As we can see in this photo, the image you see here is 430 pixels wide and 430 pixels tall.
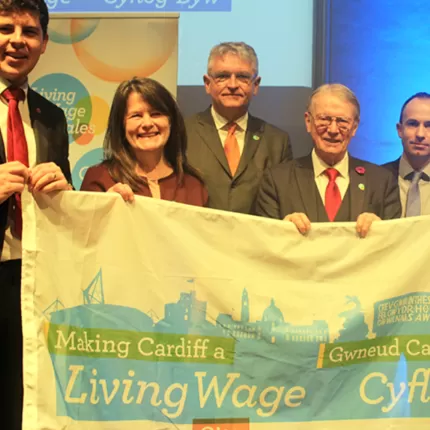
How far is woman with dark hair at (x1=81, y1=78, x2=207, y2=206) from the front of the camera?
9.51 ft

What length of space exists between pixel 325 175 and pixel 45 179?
1394 millimetres

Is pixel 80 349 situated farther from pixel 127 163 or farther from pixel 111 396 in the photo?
pixel 127 163

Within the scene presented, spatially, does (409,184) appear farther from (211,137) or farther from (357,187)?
(211,137)

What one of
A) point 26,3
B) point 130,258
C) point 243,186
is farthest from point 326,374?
point 26,3

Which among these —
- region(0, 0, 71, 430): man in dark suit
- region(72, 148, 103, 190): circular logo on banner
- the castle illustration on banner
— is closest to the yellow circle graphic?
region(72, 148, 103, 190): circular logo on banner

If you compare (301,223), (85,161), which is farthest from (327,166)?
(85,161)

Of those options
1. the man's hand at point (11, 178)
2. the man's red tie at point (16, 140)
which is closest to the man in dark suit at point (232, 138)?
the man's red tie at point (16, 140)

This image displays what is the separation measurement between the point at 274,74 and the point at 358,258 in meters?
2.50

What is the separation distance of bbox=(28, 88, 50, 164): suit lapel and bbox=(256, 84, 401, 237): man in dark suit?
1067 mm

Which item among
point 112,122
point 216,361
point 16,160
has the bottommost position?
point 216,361

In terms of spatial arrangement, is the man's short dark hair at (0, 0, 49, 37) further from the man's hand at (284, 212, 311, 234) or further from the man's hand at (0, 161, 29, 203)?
the man's hand at (284, 212, 311, 234)

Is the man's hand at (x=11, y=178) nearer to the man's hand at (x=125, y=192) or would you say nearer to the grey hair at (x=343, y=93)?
the man's hand at (x=125, y=192)

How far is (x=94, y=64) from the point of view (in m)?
4.42

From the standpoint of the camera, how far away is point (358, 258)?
2670 mm
